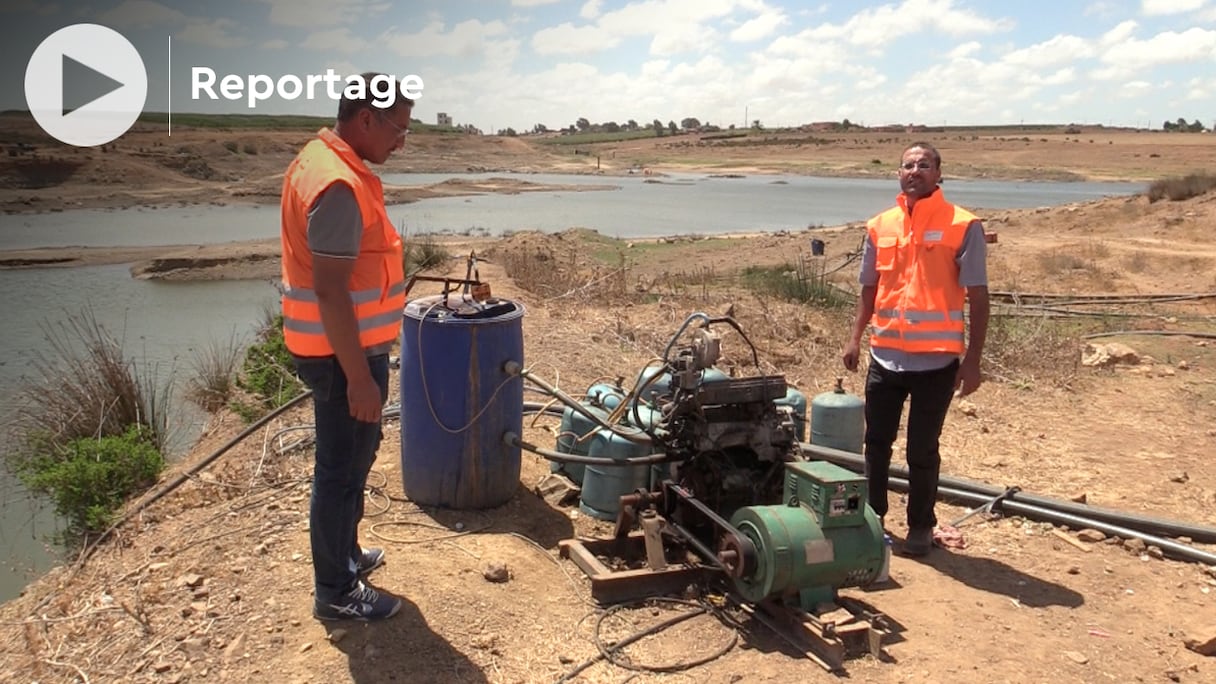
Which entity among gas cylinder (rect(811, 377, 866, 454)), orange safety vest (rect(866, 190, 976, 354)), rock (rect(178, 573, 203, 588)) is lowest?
rock (rect(178, 573, 203, 588))

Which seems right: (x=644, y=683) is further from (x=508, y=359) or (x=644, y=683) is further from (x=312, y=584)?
(x=508, y=359)

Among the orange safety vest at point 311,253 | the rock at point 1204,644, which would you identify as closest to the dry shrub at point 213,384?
the orange safety vest at point 311,253

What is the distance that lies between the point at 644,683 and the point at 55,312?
42.4 feet

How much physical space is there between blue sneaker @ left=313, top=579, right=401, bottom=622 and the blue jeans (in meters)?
0.03

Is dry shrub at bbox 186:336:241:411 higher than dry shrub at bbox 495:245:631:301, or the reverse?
dry shrub at bbox 495:245:631:301

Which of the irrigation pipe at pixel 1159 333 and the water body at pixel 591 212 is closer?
the irrigation pipe at pixel 1159 333

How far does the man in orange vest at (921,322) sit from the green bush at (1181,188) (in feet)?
74.5

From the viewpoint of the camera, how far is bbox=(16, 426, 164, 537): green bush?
6023mm

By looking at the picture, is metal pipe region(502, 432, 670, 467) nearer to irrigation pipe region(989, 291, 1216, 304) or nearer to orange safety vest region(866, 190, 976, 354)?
orange safety vest region(866, 190, 976, 354)

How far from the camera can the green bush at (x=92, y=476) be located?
6.02 m

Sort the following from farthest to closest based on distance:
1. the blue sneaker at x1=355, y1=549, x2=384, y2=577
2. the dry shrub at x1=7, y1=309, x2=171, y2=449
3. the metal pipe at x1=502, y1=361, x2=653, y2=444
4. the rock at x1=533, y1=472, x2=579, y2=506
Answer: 1. the dry shrub at x1=7, y1=309, x2=171, y2=449
2. the rock at x1=533, y1=472, x2=579, y2=506
3. the metal pipe at x1=502, y1=361, x2=653, y2=444
4. the blue sneaker at x1=355, y1=549, x2=384, y2=577

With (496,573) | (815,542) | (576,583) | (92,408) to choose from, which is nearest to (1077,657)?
(815,542)

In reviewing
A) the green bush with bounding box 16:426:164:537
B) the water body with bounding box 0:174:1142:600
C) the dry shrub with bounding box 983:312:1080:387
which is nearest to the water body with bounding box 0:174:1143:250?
the water body with bounding box 0:174:1142:600

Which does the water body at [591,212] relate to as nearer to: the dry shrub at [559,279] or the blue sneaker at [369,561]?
the dry shrub at [559,279]
